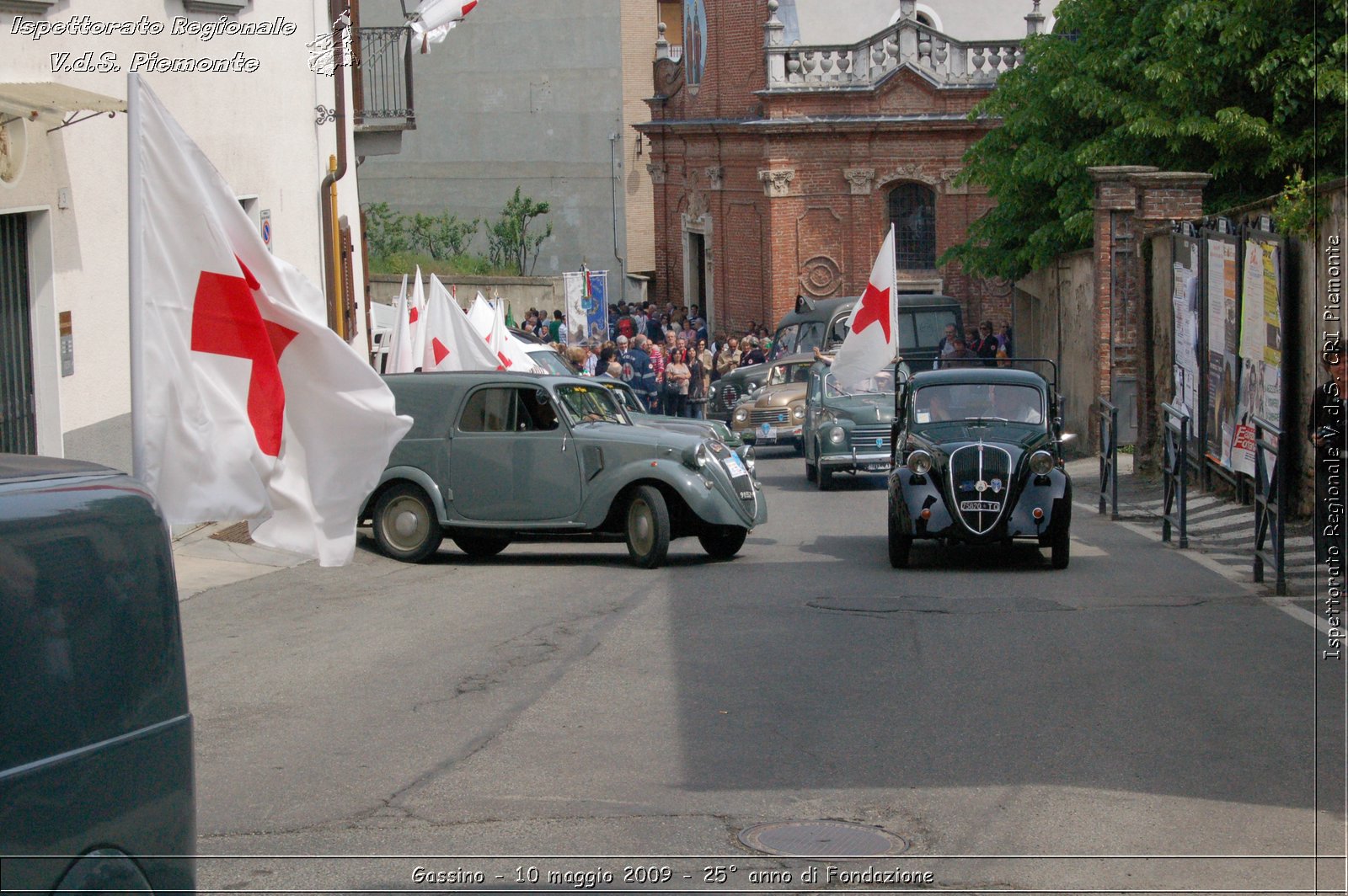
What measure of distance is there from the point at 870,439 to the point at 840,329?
10272mm

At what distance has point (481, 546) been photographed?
1527cm

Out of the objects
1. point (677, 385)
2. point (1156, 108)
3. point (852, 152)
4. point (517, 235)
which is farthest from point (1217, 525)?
point (517, 235)

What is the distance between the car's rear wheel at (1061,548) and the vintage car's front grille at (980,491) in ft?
1.80

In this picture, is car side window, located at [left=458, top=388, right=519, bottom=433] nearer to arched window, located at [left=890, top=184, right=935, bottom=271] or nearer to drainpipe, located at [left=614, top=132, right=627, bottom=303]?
arched window, located at [left=890, top=184, right=935, bottom=271]

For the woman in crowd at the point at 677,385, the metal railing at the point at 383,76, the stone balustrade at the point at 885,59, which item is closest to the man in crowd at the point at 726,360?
the woman in crowd at the point at 677,385

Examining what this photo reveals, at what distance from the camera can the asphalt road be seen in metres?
5.73

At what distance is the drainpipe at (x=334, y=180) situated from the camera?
739 inches

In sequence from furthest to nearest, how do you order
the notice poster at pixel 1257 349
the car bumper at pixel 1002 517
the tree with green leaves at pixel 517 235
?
the tree with green leaves at pixel 517 235 < the notice poster at pixel 1257 349 < the car bumper at pixel 1002 517

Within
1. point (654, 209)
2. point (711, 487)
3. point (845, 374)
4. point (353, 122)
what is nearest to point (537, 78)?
point (654, 209)

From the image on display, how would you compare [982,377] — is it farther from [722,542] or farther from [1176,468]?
[722,542]

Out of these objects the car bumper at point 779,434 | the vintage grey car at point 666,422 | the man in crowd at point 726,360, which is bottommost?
the car bumper at point 779,434

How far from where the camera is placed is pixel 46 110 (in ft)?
37.3

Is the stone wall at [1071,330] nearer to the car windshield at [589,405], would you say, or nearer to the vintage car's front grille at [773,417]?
the vintage car's front grille at [773,417]

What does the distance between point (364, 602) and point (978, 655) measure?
486 cm
